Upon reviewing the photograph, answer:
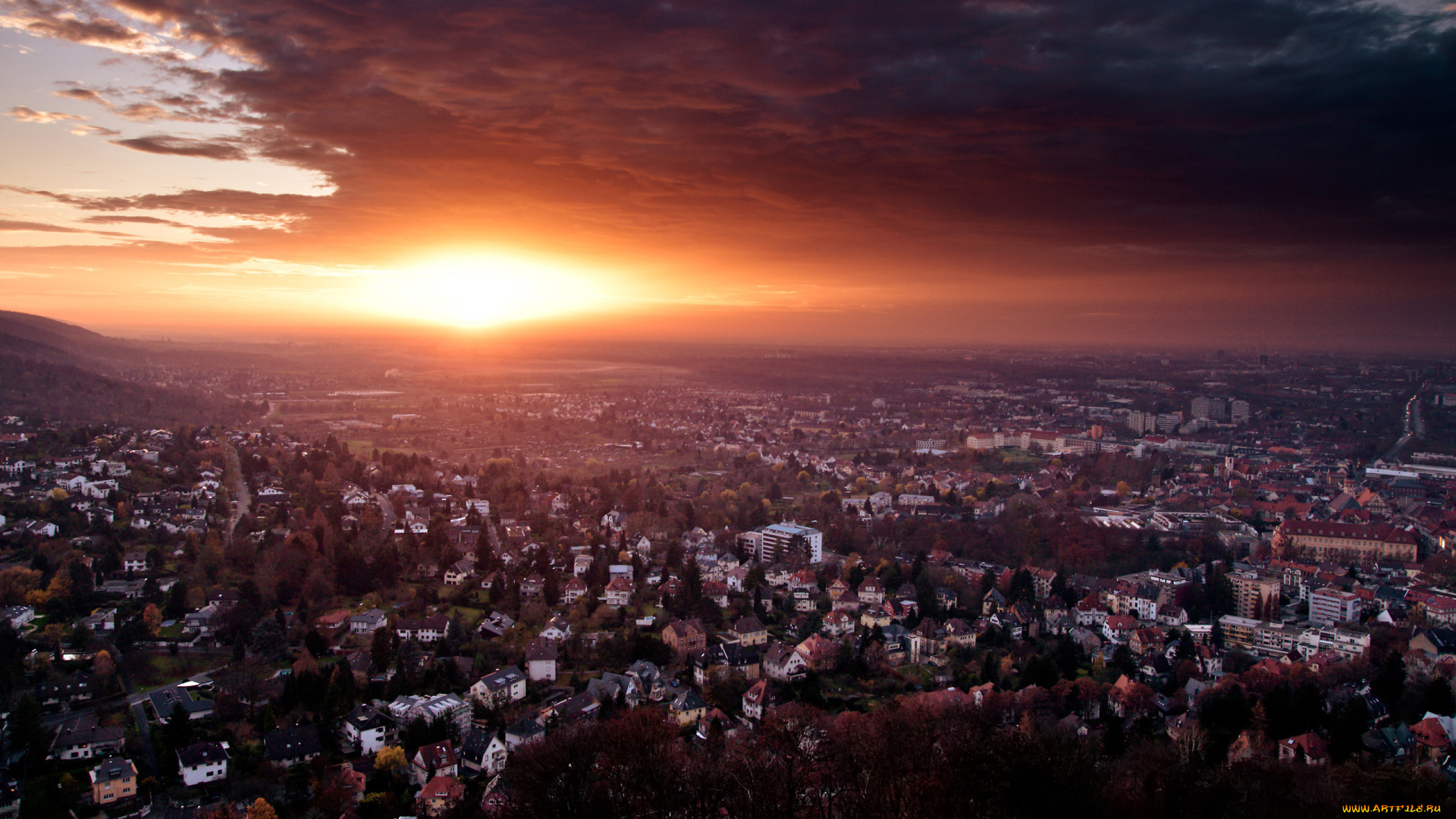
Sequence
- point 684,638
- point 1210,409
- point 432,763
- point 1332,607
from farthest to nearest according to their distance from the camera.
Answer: point 1210,409 → point 1332,607 → point 684,638 → point 432,763

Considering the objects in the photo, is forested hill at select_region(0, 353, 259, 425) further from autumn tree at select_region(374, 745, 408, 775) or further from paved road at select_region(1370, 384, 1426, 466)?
paved road at select_region(1370, 384, 1426, 466)

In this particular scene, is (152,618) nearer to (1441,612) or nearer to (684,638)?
(684,638)

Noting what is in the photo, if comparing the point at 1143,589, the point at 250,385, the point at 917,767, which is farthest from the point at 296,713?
the point at 250,385

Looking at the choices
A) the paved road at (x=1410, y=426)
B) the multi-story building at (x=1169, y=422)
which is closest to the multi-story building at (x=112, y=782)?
the paved road at (x=1410, y=426)

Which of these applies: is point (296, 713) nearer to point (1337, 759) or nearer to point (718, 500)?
point (1337, 759)

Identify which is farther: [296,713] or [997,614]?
[997,614]

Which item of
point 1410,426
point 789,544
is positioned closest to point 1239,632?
point 789,544
